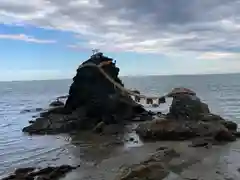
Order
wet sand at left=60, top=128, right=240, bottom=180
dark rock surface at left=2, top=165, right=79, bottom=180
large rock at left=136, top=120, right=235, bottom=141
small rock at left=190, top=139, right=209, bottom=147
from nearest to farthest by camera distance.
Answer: dark rock surface at left=2, top=165, right=79, bottom=180 < wet sand at left=60, top=128, right=240, bottom=180 < small rock at left=190, top=139, right=209, bottom=147 < large rock at left=136, top=120, right=235, bottom=141

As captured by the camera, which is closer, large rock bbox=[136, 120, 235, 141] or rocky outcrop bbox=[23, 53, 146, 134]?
large rock bbox=[136, 120, 235, 141]

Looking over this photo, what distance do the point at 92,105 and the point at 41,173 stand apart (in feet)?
65.3

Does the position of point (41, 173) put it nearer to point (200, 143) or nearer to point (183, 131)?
point (200, 143)

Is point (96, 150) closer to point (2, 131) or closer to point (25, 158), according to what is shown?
point (25, 158)

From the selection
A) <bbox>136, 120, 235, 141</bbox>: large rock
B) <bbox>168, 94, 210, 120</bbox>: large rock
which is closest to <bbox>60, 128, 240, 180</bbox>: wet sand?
<bbox>136, 120, 235, 141</bbox>: large rock

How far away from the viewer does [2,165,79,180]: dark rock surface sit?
2133 cm

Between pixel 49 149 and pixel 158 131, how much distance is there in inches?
374

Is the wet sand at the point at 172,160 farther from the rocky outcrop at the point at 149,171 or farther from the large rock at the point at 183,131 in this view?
the large rock at the point at 183,131

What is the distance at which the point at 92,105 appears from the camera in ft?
137

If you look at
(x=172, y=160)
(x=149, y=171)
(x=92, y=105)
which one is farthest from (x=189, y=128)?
(x=92, y=105)

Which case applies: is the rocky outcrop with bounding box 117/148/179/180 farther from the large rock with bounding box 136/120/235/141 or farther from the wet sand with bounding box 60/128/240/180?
the large rock with bounding box 136/120/235/141

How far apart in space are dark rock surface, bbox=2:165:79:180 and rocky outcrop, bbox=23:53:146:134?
15.6 m

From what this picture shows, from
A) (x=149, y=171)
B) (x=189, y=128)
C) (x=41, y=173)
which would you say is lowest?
(x=41, y=173)

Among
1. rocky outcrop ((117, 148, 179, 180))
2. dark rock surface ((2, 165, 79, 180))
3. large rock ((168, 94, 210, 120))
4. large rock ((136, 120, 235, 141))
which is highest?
large rock ((168, 94, 210, 120))
